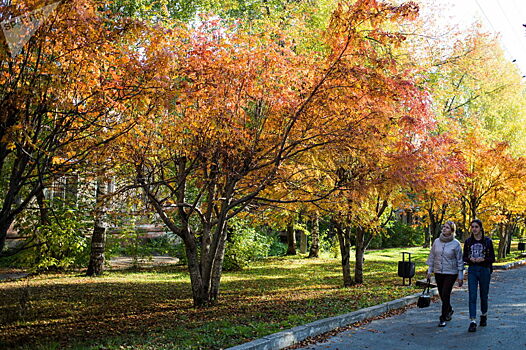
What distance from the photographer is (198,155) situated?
8.75m

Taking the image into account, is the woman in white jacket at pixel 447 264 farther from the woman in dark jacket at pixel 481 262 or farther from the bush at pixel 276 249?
the bush at pixel 276 249

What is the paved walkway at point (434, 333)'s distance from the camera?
635 centimetres

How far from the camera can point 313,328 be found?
6.94m

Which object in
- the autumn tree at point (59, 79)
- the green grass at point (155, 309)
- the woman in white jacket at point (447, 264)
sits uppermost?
the autumn tree at point (59, 79)

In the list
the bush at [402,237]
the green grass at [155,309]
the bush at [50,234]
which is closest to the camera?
the green grass at [155,309]

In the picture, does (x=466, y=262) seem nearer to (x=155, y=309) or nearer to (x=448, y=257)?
(x=448, y=257)

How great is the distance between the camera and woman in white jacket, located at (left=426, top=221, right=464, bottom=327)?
750 cm

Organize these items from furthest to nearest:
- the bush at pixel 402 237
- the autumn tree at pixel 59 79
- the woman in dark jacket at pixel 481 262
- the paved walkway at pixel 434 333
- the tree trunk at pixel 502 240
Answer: the bush at pixel 402 237 → the tree trunk at pixel 502 240 → the woman in dark jacket at pixel 481 262 → the paved walkway at pixel 434 333 → the autumn tree at pixel 59 79

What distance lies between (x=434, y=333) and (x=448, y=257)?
125 centimetres

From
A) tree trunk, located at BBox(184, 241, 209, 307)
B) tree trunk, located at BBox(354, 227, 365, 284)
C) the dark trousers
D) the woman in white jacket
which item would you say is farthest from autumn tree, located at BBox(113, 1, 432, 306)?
tree trunk, located at BBox(354, 227, 365, 284)

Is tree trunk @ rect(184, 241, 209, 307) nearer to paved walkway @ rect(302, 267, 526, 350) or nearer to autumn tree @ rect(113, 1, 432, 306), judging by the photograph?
autumn tree @ rect(113, 1, 432, 306)

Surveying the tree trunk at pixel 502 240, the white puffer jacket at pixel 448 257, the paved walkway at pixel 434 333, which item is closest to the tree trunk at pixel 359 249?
the paved walkway at pixel 434 333

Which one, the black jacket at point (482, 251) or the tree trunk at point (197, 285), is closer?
the black jacket at point (482, 251)

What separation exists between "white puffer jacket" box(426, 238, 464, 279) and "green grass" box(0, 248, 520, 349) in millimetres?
1852
